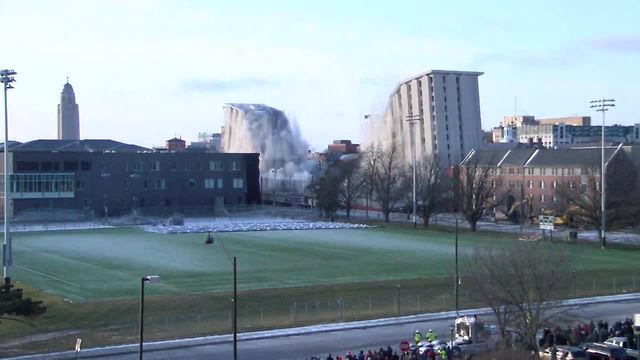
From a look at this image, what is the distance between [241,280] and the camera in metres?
37.2

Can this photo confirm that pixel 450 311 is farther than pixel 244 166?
No

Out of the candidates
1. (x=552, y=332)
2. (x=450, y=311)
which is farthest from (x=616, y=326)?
(x=450, y=311)

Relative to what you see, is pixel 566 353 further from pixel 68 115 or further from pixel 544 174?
pixel 68 115

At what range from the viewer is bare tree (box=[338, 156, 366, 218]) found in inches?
3150

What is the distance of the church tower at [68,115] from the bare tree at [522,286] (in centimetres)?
16685

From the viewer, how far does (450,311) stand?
30.0 m

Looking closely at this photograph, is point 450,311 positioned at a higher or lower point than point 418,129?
lower

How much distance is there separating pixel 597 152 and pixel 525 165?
9261mm

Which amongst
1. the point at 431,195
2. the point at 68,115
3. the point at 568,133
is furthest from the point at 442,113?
the point at 68,115

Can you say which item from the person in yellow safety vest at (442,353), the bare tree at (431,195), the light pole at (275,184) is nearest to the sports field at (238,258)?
the bare tree at (431,195)

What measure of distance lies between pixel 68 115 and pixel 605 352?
175 m

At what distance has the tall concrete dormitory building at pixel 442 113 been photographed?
110625 mm

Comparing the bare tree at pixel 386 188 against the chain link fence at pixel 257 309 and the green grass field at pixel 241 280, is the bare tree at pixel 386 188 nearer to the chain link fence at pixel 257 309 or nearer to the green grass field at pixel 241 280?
the green grass field at pixel 241 280

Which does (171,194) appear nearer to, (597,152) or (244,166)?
(244,166)
